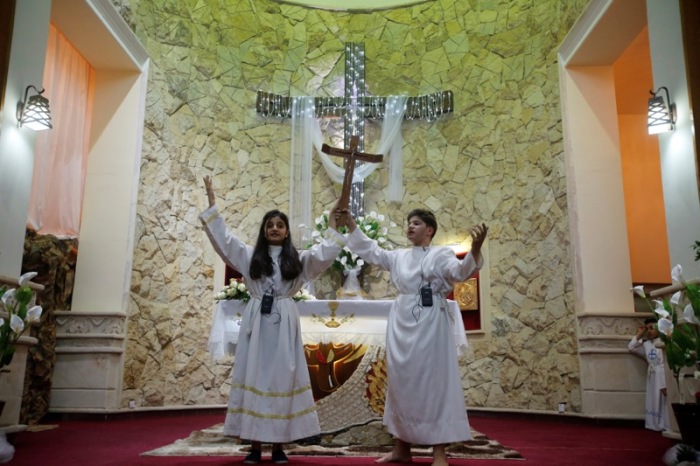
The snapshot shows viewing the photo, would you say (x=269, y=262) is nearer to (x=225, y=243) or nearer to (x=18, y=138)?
(x=225, y=243)

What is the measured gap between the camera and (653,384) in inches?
238

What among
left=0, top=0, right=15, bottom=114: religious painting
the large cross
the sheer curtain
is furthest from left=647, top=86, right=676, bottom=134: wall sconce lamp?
the sheer curtain

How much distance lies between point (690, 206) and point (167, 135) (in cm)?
559

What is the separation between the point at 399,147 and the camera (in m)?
8.33

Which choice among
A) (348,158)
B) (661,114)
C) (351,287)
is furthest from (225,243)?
(661,114)

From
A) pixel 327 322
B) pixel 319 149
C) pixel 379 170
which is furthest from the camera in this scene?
pixel 379 170

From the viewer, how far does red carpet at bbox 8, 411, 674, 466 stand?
3797 millimetres

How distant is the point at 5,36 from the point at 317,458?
3.45m

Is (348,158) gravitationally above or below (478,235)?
above

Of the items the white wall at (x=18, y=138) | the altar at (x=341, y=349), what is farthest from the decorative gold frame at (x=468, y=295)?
the white wall at (x=18, y=138)

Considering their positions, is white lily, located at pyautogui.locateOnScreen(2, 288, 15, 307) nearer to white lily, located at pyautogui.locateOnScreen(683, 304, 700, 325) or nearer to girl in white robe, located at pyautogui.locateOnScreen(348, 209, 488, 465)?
girl in white robe, located at pyautogui.locateOnScreen(348, 209, 488, 465)

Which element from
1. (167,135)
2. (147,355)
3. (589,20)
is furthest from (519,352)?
(167,135)

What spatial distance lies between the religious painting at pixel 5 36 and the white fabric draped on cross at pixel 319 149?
13.8ft

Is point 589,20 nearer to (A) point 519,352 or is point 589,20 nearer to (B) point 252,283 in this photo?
(A) point 519,352
